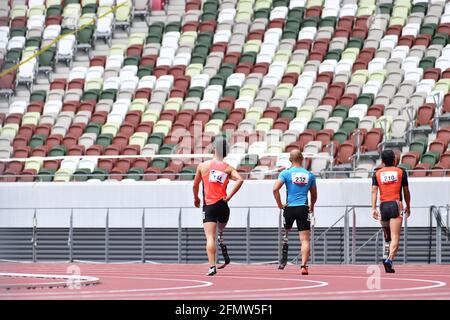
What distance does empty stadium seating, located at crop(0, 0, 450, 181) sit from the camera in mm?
29719

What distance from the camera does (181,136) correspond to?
3103cm

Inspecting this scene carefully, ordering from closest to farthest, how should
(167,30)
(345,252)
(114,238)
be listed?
(345,252) → (114,238) → (167,30)

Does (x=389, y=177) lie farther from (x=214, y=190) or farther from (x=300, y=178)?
(x=214, y=190)

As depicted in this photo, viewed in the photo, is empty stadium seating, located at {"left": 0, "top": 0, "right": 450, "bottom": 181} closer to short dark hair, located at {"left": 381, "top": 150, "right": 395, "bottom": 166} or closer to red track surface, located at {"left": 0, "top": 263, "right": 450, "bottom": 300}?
short dark hair, located at {"left": 381, "top": 150, "right": 395, "bottom": 166}

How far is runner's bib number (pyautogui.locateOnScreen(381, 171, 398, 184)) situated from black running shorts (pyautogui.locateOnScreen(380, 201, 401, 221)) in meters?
0.27

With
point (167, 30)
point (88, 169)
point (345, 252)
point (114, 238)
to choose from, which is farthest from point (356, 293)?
point (167, 30)

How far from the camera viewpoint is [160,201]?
28.7 m

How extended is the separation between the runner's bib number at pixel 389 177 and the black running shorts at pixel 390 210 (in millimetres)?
272

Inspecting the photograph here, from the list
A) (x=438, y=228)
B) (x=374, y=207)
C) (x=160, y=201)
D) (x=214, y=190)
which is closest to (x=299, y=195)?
(x=374, y=207)

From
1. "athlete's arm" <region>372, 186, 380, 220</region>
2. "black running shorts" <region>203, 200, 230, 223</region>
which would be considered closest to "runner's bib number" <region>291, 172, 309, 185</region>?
"athlete's arm" <region>372, 186, 380, 220</region>

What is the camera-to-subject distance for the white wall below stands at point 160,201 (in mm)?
26906

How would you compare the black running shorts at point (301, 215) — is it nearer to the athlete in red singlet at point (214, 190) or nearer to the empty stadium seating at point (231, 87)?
the athlete in red singlet at point (214, 190)

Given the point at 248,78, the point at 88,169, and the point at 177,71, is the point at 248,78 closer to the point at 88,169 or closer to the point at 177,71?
the point at 177,71

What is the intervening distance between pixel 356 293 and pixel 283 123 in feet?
57.6
